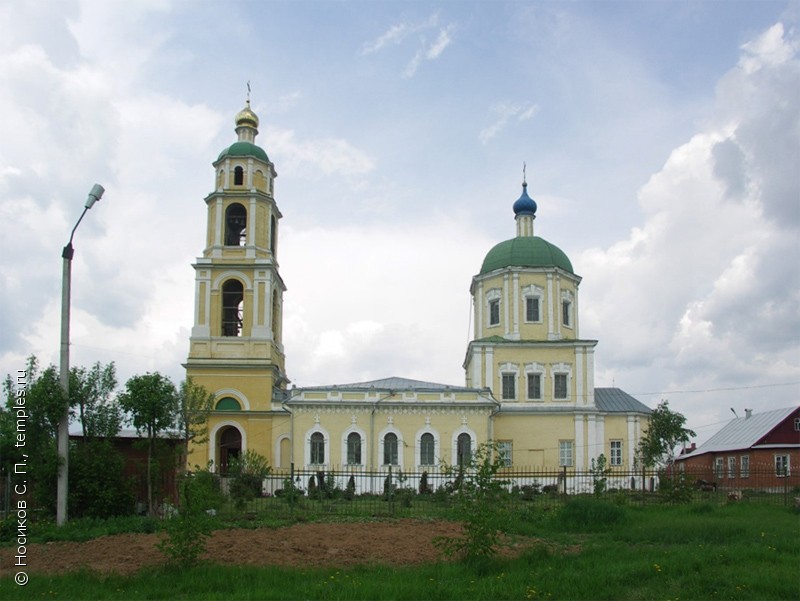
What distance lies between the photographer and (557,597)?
12570 mm

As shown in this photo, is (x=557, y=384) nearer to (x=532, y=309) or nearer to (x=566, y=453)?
(x=566, y=453)

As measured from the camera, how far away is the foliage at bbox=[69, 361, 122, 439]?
2100 centimetres

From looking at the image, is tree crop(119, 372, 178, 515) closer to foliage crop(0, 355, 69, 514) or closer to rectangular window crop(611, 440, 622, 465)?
foliage crop(0, 355, 69, 514)

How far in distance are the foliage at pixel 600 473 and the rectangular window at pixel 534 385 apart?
4.09 m

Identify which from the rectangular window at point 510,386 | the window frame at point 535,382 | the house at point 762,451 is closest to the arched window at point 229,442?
the rectangular window at point 510,386

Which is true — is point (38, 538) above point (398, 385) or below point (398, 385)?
below

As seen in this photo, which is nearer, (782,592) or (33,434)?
(782,592)

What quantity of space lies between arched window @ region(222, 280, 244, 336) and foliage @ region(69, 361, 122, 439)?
17.3 m

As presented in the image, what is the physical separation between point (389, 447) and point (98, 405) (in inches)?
723

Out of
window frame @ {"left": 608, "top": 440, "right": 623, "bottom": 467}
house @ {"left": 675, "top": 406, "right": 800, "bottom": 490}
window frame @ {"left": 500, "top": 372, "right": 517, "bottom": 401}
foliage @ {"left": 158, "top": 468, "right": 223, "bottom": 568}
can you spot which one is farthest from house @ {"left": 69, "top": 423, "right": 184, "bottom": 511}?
house @ {"left": 675, "top": 406, "right": 800, "bottom": 490}

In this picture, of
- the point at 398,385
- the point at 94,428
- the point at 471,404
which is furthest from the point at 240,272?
the point at 94,428

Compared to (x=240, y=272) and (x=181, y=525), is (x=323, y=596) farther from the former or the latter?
(x=240, y=272)

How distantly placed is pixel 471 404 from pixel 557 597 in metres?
25.4

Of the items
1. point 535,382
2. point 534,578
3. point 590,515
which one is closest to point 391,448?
point 535,382
